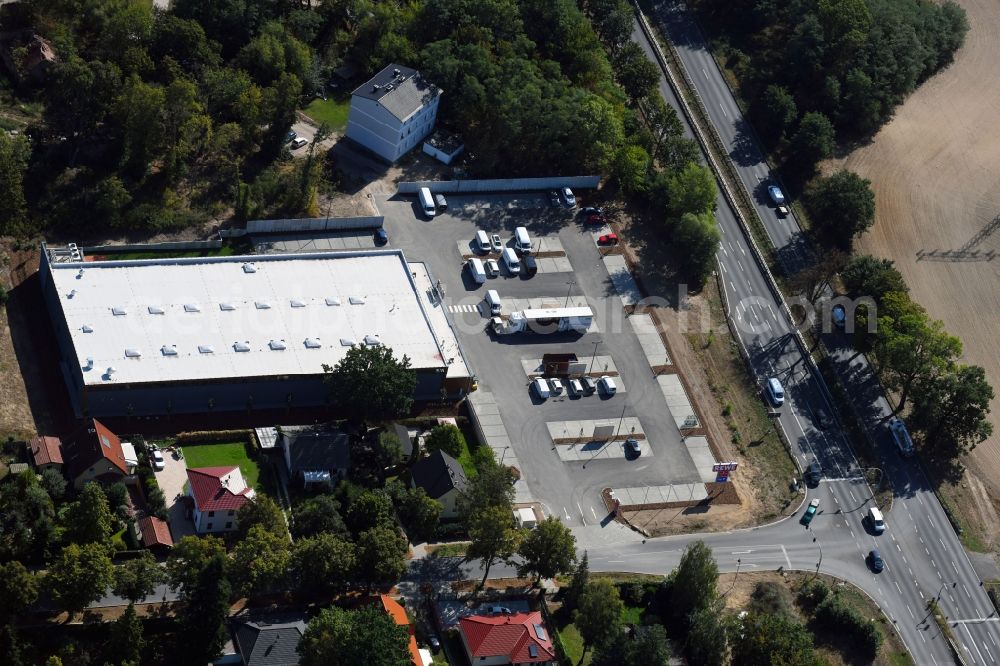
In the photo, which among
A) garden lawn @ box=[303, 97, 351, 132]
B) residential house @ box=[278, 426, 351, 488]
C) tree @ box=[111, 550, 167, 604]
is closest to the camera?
tree @ box=[111, 550, 167, 604]

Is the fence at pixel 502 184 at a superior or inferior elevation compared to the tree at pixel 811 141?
superior

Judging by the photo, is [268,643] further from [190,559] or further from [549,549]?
[549,549]

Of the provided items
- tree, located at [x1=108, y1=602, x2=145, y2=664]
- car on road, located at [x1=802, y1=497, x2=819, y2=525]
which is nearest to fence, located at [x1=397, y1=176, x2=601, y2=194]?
car on road, located at [x1=802, y1=497, x2=819, y2=525]

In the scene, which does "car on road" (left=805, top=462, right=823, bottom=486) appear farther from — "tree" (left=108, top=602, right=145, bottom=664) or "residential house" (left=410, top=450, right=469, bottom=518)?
"tree" (left=108, top=602, right=145, bottom=664)

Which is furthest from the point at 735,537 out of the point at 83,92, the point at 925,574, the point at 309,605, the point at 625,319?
the point at 83,92

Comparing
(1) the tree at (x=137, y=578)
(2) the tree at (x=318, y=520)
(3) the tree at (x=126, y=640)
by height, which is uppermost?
(2) the tree at (x=318, y=520)

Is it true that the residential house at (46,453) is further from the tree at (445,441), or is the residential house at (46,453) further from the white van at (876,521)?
the white van at (876,521)

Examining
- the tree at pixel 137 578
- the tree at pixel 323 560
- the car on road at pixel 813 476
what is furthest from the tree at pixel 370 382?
the car on road at pixel 813 476
